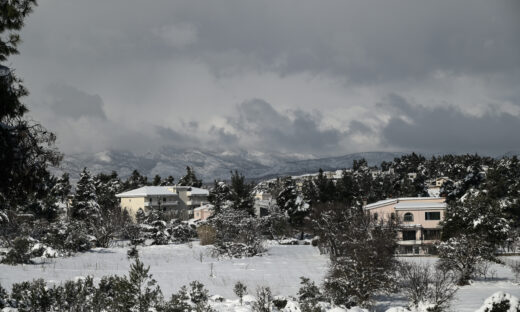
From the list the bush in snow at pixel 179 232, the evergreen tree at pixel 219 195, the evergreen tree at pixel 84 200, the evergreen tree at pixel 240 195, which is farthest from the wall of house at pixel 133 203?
the bush in snow at pixel 179 232

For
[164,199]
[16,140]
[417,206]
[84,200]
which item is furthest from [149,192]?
[16,140]

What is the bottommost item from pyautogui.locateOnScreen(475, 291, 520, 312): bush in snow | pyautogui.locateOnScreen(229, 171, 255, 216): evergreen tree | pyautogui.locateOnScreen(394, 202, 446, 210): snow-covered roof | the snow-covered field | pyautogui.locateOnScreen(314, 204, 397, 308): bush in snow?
the snow-covered field

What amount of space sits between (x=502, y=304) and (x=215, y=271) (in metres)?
23.9

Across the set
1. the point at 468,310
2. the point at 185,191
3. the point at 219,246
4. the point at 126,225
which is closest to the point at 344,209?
the point at 219,246

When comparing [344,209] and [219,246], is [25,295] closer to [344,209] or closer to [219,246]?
[219,246]

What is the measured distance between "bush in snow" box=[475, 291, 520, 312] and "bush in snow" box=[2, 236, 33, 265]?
30.0m

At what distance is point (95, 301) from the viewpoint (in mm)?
14562

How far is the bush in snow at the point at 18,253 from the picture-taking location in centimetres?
3078

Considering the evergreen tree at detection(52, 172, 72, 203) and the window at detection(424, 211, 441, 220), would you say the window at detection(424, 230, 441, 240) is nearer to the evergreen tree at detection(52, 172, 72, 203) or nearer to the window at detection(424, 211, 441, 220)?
the window at detection(424, 211, 441, 220)

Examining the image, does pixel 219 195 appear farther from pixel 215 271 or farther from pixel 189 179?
pixel 189 179

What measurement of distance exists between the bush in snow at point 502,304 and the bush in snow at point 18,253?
30.0 m

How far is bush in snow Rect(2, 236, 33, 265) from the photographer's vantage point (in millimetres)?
30781

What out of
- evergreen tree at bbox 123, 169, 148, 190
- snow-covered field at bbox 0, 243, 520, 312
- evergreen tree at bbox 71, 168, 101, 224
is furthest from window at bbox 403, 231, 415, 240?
evergreen tree at bbox 123, 169, 148, 190

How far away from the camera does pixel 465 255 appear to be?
30.6 m
